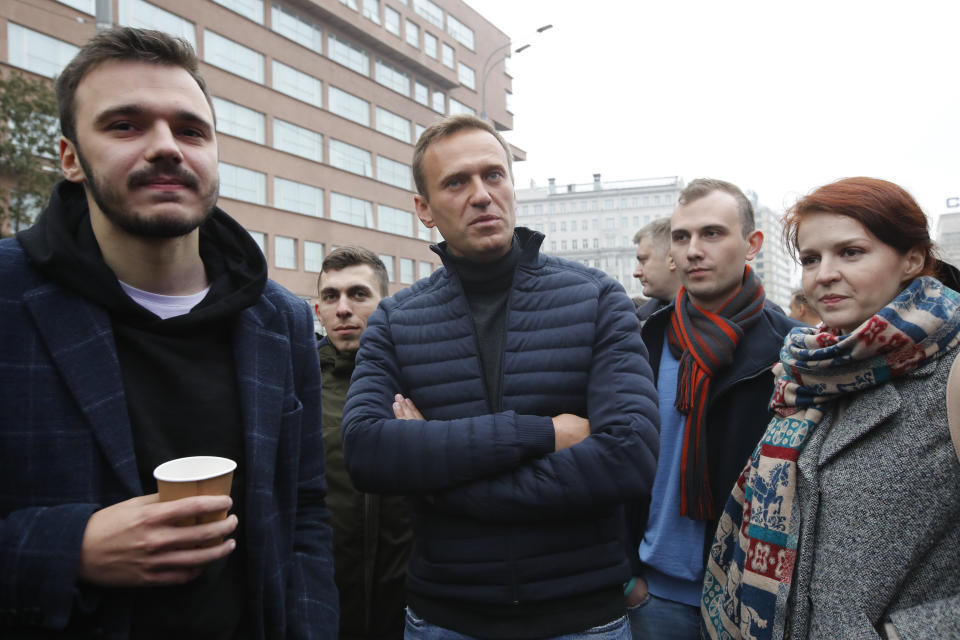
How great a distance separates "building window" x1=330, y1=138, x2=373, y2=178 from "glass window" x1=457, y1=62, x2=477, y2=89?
10.7 m

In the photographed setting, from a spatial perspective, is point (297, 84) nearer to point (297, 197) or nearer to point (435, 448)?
point (297, 197)

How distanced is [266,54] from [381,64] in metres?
8.56

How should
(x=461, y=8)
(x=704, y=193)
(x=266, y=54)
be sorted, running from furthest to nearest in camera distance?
(x=461, y=8) < (x=266, y=54) < (x=704, y=193)

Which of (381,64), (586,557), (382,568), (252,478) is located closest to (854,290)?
(586,557)

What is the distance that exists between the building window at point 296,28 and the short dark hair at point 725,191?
3039cm

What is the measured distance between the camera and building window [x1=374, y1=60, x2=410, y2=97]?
35.6 m

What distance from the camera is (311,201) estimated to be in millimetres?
30500

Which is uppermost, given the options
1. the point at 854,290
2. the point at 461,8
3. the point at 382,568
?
the point at 461,8

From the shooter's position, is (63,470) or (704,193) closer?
(63,470)

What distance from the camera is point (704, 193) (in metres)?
3.02

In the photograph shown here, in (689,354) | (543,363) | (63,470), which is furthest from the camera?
(689,354)

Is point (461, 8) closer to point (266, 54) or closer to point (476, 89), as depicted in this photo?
point (476, 89)

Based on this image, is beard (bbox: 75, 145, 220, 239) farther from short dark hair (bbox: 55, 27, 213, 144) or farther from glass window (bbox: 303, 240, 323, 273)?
glass window (bbox: 303, 240, 323, 273)

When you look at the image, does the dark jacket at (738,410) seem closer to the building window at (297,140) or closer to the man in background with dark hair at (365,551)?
the man in background with dark hair at (365,551)
